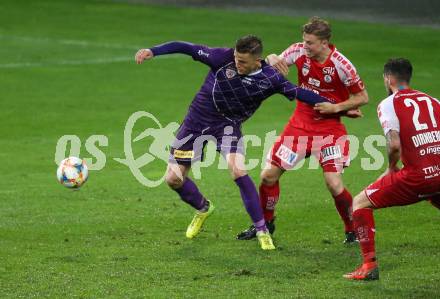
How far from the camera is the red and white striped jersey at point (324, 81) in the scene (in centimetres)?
1138

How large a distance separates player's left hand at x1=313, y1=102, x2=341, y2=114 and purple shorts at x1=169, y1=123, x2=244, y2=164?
104 cm

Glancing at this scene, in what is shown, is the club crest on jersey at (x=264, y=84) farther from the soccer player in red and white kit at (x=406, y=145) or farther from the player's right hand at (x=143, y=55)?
the soccer player in red and white kit at (x=406, y=145)

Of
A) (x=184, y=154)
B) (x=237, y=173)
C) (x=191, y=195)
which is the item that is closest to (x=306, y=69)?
(x=237, y=173)

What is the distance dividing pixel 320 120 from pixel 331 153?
1.38 feet

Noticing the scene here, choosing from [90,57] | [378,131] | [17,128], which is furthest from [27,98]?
[378,131]

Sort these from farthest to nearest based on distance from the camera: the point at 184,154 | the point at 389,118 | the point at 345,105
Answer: the point at 184,154 < the point at 345,105 < the point at 389,118

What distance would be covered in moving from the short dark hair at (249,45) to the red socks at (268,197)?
164 centimetres

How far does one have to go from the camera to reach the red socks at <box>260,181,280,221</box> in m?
11.8

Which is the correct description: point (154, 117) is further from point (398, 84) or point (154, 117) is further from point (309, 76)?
point (398, 84)

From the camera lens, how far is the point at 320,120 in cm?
1165

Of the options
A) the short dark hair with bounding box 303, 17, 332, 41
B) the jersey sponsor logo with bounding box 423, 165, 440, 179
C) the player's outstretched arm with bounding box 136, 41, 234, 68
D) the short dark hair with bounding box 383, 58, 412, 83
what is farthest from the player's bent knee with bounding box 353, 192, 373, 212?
the player's outstretched arm with bounding box 136, 41, 234, 68

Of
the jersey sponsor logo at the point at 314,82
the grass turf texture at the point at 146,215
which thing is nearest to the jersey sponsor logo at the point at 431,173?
the grass turf texture at the point at 146,215

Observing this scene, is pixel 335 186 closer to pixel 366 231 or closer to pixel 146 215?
pixel 366 231

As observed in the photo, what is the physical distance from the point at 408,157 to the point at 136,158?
7.07 metres
